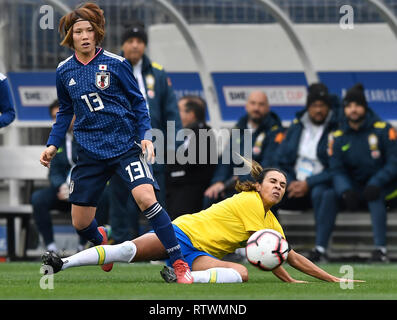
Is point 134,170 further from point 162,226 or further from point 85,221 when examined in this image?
point 85,221

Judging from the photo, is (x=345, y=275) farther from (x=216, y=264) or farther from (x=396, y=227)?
(x=396, y=227)

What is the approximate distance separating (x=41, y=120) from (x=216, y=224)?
593cm

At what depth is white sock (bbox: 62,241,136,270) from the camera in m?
7.28

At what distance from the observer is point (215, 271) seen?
7.42m

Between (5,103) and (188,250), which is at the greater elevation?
(5,103)

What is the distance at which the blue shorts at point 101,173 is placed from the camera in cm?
721

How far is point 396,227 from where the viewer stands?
12.1 metres

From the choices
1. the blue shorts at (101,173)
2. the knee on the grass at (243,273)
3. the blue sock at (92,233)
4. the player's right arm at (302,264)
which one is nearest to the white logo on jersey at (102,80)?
the blue shorts at (101,173)

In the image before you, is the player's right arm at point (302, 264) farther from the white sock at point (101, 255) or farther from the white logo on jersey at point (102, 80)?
the white logo on jersey at point (102, 80)

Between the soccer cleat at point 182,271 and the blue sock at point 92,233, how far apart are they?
2.82ft

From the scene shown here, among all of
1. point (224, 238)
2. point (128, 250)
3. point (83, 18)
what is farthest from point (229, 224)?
point (83, 18)

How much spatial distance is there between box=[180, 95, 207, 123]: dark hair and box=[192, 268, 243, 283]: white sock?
437 cm

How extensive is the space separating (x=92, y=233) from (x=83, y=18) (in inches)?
62.7
